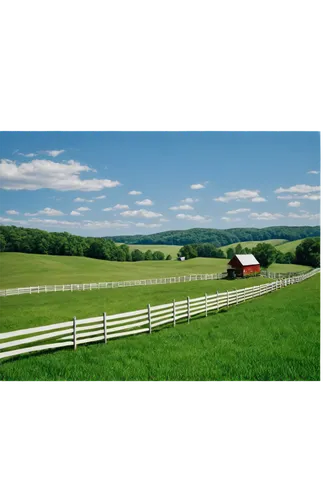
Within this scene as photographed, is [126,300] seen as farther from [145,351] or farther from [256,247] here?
[256,247]

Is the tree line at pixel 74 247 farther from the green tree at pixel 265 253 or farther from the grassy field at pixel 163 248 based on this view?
the green tree at pixel 265 253

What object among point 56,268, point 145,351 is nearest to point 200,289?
point 145,351

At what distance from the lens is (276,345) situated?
15.3 ft

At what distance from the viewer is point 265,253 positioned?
200 inches

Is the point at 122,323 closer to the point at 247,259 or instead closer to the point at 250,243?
the point at 247,259

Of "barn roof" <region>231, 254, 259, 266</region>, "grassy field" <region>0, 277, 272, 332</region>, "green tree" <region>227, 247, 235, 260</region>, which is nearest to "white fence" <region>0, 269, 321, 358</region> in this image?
"grassy field" <region>0, 277, 272, 332</region>

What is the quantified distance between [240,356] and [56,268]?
8.51 ft

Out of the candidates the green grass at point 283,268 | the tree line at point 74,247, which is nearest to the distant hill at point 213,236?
the tree line at point 74,247

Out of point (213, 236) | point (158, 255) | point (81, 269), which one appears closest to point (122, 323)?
point (81, 269)

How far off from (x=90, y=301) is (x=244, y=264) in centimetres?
209

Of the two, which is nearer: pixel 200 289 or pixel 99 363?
pixel 99 363

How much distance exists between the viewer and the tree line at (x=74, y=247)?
4.93 m

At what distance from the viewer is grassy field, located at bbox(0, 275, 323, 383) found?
Answer: 441 centimetres

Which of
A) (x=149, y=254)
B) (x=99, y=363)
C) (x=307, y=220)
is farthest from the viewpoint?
(x=149, y=254)
